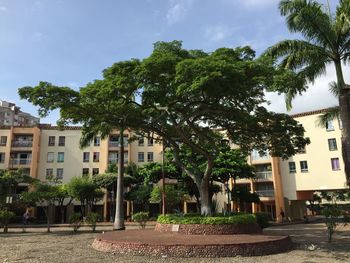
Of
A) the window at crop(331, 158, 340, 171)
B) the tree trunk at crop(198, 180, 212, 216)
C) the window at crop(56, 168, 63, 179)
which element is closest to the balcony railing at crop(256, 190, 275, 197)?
the window at crop(331, 158, 340, 171)

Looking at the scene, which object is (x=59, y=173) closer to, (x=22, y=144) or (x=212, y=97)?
(x=22, y=144)

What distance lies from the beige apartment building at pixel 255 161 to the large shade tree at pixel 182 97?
19547 mm

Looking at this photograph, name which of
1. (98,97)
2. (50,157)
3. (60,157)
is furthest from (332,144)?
(50,157)

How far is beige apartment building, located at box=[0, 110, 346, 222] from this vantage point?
42.9 meters

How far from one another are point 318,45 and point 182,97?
8689 millimetres

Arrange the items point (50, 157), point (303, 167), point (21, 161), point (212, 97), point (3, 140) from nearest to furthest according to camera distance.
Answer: point (212, 97)
point (303, 167)
point (21, 161)
point (3, 140)
point (50, 157)

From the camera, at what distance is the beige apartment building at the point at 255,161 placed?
4288 centimetres

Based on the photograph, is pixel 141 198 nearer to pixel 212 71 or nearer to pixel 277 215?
pixel 277 215

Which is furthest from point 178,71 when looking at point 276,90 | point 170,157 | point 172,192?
point 172,192

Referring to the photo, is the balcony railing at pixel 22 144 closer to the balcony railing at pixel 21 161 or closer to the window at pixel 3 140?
the window at pixel 3 140

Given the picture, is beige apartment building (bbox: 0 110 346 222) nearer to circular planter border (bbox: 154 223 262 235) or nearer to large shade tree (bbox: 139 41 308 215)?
large shade tree (bbox: 139 41 308 215)

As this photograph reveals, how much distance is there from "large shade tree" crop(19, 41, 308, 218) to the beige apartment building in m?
19.5

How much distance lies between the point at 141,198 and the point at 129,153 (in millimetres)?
12055

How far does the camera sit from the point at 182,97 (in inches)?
656
